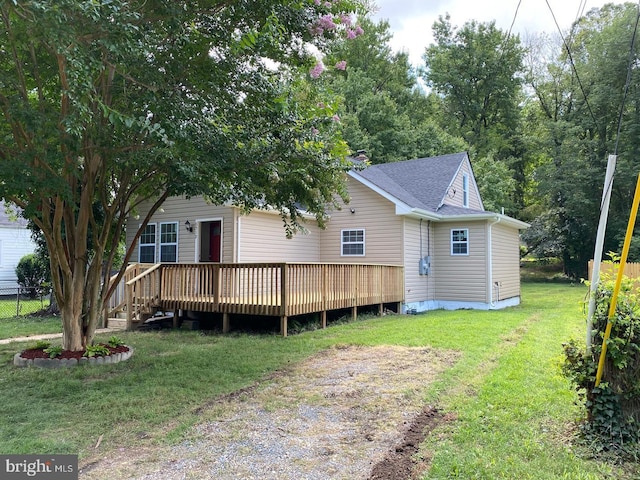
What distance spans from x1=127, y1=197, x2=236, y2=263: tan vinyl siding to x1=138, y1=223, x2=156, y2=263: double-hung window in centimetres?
33

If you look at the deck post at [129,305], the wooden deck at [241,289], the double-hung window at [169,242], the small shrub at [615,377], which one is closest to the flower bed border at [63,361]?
the wooden deck at [241,289]

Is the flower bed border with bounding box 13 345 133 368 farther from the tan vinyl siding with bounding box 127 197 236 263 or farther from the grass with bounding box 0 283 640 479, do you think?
the tan vinyl siding with bounding box 127 197 236 263

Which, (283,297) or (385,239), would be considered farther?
(385,239)

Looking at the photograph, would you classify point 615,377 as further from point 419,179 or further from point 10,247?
point 10,247

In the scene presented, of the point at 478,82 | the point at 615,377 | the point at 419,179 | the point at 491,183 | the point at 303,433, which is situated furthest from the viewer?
the point at 478,82

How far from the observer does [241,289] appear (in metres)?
9.45

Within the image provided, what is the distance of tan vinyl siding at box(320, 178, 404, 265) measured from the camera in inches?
506

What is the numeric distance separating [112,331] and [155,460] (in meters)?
7.13

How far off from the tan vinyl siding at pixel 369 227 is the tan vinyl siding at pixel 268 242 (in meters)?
0.69

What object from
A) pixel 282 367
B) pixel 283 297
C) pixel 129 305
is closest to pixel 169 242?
pixel 129 305

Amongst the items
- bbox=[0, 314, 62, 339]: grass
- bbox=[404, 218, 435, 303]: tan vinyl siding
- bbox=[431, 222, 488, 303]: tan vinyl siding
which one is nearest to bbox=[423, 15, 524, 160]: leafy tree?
bbox=[431, 222, 488, 303]: tan vinyl siding

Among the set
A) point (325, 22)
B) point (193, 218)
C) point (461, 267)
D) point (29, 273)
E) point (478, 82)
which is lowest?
point (29, 273)

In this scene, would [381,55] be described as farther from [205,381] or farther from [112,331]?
[205,381]

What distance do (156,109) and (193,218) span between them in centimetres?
734
